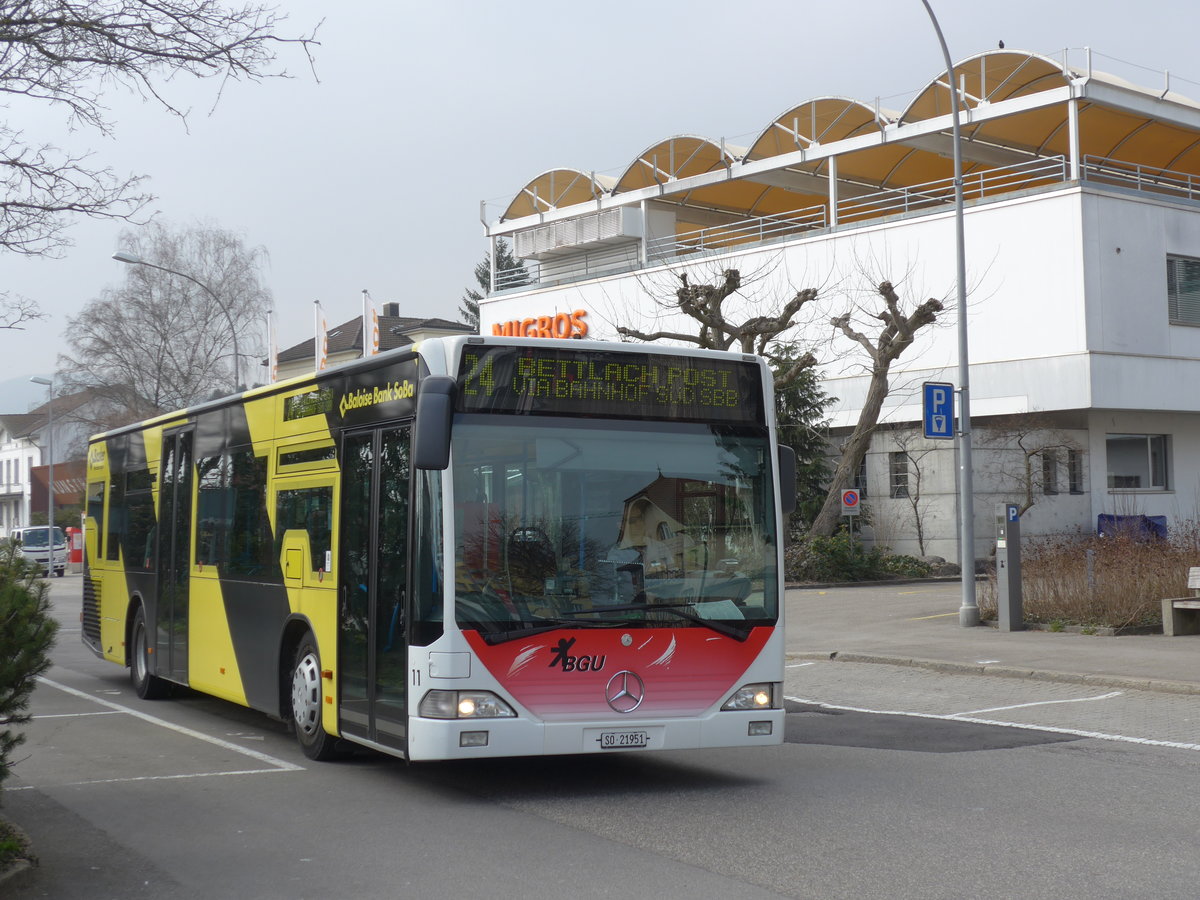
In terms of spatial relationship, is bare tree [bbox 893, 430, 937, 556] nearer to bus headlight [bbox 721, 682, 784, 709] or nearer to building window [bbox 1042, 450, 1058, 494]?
building window [bbox 1042, 450, 1058, 494]

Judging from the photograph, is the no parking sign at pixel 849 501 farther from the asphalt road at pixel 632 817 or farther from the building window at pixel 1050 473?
the asphalt road at pixel 632 817

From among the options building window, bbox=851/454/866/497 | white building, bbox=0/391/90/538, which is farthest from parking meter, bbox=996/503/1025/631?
white building, bbox=0/391/90/538

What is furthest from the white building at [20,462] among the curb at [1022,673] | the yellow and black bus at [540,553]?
the yellow and black bus at [540,553]

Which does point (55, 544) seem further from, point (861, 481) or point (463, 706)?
point (463, 706)

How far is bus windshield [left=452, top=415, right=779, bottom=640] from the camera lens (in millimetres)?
8180

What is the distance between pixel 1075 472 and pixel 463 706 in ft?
104

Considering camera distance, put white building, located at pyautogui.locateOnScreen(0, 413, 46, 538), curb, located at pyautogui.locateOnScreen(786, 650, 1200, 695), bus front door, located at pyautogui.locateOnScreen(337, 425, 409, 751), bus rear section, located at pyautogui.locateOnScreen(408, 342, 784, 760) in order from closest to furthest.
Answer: bus rear section, located at pyautogui.locateOnScreen(408, 342, 784, 760)
bus front door, located at pyautogui.locateOnScreen(337, 425, 409, 751)
curb, located at pyautogui.locateOnScreen(786, 650, 1200, 695)
white building, located at pyautogui.locateOnScreen(0, 413, 46, 538)

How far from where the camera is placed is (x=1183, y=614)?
1762 centimetres

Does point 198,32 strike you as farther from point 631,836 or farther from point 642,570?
point 631,836

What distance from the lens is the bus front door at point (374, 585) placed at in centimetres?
848

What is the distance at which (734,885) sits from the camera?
6.26 m

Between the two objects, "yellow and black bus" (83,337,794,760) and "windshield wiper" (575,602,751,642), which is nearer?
"yellow and black bus" (83,337,794,760)

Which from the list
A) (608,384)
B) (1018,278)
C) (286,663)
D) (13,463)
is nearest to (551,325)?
(1018,278)

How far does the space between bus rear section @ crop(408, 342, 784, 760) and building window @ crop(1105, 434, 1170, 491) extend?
103ft
